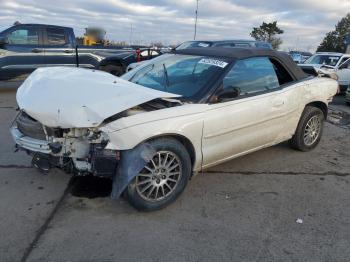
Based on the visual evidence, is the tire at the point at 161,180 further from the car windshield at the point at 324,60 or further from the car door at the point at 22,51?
the car windshield at the point at 324,60

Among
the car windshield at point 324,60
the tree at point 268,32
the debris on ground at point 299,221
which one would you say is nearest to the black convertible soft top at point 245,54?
the debris on ground at point 299,221

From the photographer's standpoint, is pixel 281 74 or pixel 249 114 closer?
pixel 249 114

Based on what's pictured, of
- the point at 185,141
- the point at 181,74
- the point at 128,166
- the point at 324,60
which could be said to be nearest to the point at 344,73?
the point at 324,60

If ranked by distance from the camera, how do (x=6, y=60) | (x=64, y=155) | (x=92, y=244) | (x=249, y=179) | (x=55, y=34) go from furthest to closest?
(x=55, y=34) → (x=6, y=60) → (x=249, y=179) → (x=64, y=155) → (x=92, y=244)

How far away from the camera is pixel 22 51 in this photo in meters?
10.8

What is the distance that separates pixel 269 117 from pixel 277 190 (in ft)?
3.00

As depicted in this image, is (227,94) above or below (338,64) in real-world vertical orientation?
above

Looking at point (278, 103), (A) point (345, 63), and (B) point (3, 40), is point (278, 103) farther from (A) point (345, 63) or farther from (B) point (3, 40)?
(A) point (345, 63)

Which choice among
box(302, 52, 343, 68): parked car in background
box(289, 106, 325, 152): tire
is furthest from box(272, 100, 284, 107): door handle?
box(302, 52, 343, 68): parked car in background

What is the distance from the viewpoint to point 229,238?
11.0 ft

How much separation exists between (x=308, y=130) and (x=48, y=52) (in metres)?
8.32

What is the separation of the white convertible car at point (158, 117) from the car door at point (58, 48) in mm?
7063

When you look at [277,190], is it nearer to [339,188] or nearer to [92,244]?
[339,188]

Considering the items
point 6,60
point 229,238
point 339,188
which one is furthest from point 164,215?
point 6,60
